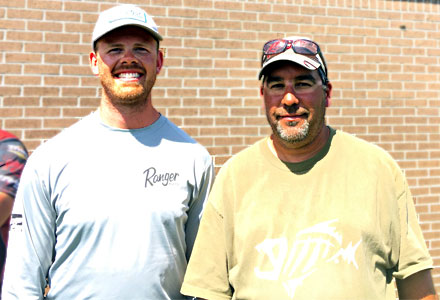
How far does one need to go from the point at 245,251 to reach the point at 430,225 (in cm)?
407

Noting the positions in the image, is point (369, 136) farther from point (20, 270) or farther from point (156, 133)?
point (20, 270)

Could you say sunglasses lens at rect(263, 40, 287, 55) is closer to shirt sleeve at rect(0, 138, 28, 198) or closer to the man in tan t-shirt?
the man in tan t-shirt

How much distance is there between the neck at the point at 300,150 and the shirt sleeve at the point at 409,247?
17.7 inches

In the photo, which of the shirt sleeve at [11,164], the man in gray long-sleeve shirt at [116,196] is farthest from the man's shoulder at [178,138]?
the shirt sleeve at [11,164]

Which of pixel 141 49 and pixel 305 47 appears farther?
pixel 141 49

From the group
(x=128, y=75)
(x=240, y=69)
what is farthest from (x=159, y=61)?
(x=240, y=69)

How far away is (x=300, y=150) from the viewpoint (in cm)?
227

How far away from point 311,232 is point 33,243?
1.34m

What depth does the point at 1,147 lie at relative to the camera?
270cm

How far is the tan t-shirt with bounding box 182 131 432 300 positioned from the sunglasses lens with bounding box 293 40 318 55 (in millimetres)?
477

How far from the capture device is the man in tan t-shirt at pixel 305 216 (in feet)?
6.59

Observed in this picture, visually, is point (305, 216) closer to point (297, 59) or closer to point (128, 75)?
point (297, 59)

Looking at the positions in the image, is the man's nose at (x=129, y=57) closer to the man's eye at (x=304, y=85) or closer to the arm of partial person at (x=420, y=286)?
the man's eye at (x=304, y=85)

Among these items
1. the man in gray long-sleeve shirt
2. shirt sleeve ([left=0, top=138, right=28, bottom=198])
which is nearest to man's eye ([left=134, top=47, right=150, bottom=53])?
the man in gray long-sleeve shirt
